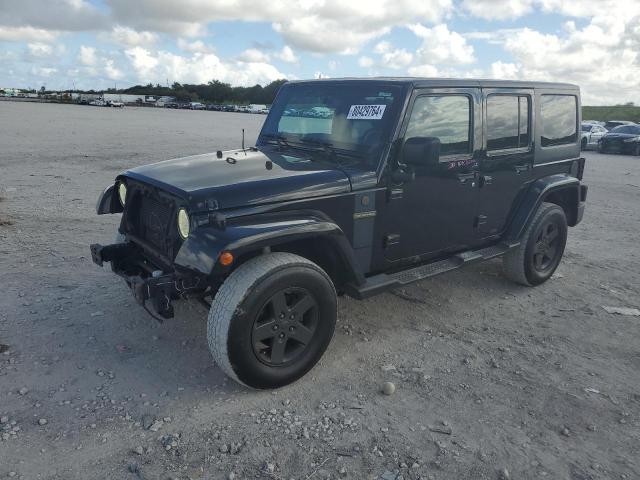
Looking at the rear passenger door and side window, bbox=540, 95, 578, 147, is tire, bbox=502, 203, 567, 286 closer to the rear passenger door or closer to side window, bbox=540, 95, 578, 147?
the rear passenger door

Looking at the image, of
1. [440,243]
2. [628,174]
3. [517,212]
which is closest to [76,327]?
[440,243]

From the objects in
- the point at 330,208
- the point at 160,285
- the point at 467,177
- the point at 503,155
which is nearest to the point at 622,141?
the point at 503,155

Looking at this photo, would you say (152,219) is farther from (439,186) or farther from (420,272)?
(439,186)

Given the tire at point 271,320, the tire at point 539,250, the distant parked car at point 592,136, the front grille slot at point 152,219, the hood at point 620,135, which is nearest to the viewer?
the tire at point 271,320

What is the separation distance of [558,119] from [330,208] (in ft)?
10.6

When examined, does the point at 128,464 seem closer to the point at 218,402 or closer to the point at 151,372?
the point at 218,402

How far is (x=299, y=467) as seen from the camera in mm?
2840

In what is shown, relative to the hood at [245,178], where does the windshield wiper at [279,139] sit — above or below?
above

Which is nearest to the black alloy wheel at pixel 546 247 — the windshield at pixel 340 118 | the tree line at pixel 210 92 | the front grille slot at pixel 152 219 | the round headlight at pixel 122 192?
the windshield at pixel 340 118

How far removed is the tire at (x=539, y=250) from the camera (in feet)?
17.5

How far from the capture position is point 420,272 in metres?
4.39

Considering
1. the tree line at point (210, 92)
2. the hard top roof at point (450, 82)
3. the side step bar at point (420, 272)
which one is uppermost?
the tree line at point (210, 92)

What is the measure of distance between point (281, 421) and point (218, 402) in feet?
1.49

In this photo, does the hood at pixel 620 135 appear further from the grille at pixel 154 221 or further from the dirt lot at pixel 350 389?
the grille at pixel 154 221
